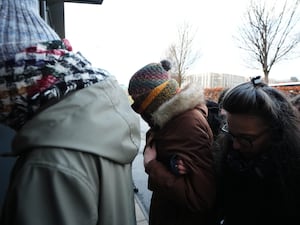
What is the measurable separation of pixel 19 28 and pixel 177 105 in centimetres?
102

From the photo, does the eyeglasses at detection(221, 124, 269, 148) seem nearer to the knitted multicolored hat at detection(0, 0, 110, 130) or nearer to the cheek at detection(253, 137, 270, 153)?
the cheek at detection(253, 137, 270, 153)

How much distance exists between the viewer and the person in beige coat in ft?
2.31

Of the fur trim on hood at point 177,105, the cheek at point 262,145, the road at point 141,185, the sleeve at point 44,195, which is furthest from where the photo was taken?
the road at point 141,185

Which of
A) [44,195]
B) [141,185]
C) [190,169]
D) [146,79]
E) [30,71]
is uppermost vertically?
[30,71]

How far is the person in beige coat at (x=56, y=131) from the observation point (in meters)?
0.71

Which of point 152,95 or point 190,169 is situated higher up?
point 152,95

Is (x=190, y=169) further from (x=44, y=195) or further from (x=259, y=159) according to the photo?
(x=44, y=195)

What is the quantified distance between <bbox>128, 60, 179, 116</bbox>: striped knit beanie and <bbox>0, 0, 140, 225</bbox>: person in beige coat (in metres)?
0.95

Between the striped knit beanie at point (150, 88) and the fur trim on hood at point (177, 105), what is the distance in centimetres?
14

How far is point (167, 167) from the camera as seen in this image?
1.59m

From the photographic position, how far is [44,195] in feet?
2.31

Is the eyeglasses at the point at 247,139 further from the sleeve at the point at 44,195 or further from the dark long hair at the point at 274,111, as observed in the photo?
the sleeve at the point at 44,195

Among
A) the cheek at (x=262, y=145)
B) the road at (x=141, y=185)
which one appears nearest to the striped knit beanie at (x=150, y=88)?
the cheek at (x=262, y=145)

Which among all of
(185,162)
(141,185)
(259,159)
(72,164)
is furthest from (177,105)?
(141,185)
